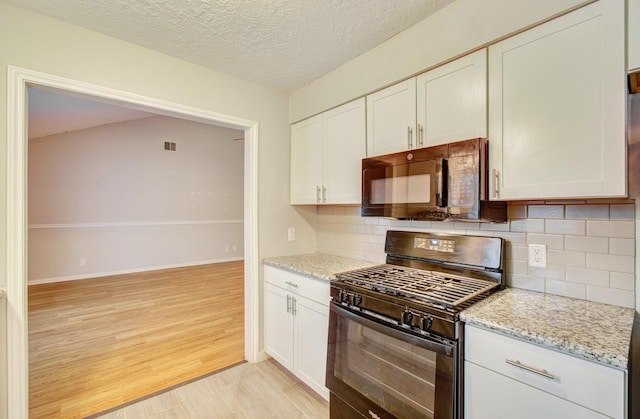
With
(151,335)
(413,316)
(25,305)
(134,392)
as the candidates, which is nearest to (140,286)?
(151,335)

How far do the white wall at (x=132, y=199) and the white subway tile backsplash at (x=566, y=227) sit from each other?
671cm

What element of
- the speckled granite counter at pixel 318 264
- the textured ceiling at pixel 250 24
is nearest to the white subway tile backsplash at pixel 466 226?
the speckled granite counter at pixel 318 264

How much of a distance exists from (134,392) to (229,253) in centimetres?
534

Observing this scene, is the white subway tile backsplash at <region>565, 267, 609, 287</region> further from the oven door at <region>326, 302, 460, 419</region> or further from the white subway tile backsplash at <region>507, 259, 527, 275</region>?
the oven door at <region>326, 302, 460, 419</region>

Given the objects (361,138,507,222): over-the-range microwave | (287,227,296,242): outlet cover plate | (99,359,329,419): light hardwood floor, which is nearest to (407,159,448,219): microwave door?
(361,138,507,222): over-the-range microwave

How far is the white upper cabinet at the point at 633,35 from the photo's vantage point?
108cm

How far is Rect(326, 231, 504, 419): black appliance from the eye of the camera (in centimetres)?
127

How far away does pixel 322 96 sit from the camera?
2484mm

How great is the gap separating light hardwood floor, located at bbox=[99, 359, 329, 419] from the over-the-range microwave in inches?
57.1

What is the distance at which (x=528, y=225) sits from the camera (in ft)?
5.19

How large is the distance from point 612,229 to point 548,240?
0.81 feet

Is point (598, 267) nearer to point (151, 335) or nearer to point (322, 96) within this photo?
point (322, 96)

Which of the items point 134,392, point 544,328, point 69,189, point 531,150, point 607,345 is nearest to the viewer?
point 607,345

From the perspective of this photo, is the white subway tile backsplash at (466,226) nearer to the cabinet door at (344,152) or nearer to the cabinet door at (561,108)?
the cabinet door at (561,108)
